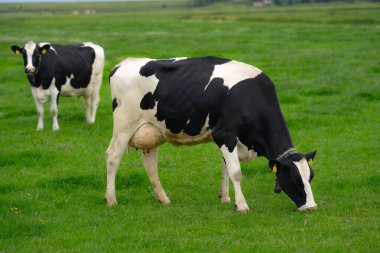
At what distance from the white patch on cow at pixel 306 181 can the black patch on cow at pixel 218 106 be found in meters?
0.39

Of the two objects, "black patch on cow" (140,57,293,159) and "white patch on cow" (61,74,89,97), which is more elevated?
"black patch on cow" (140,57,293,159)

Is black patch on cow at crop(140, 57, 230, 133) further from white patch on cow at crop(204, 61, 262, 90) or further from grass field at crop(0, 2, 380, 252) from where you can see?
grass field at crop(0, 2, 380, 252)

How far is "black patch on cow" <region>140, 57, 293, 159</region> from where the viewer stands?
30.7 ft

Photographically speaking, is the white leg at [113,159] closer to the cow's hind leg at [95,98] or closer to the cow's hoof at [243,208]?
the cow's hoof at [243,208]

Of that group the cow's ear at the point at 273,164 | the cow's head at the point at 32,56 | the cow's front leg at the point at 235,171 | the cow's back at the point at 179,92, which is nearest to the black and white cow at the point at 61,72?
the cow's head at the point at 32,56

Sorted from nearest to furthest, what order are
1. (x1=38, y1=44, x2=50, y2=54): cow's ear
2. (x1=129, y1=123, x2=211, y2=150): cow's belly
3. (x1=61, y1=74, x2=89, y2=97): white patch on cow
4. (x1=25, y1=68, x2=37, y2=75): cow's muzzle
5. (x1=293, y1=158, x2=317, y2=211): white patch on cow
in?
(x1=293, y1=158, x2=317, y2=211): white patch on cow < (x1=129, y1=123, x2=211, y2=150): cow's belly < (x1=25, y1=68, x2=37, y2=75): cow's muzzle < (x1=38, y1=44, x2=50, y2=54): cow's ear < (x1=61, y1=74, x2=89, y2=97): white patch on cow

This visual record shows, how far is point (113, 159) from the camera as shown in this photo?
10.2 m

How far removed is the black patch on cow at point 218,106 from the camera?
30.7 ft

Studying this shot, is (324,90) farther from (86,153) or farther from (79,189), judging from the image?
(79,189)

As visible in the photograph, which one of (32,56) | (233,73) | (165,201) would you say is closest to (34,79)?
(32,56)

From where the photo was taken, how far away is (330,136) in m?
14.7

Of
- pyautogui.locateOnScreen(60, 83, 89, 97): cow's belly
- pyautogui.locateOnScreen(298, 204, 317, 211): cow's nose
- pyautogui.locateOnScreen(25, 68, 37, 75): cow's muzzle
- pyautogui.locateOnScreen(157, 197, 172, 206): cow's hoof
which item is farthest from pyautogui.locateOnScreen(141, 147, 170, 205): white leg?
pyautogui.locateOnScreen(60, 83, 89, 97): cow's belly

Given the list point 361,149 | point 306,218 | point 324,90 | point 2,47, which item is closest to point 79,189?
point 306,218

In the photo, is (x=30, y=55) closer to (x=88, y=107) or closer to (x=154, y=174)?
(x=88, y=107)
